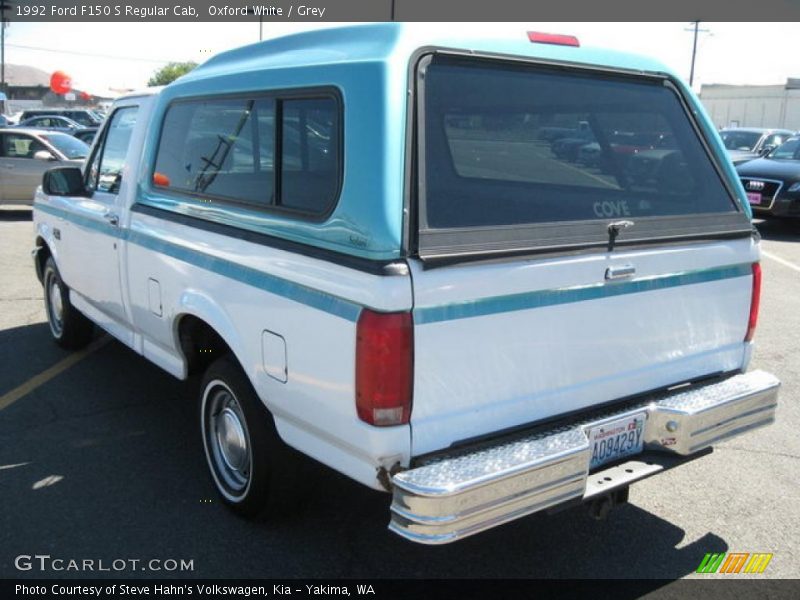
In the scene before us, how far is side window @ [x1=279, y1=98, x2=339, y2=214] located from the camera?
289 cm

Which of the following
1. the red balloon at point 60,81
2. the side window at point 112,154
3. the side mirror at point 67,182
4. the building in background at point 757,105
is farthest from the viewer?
the building in background at point 757,105

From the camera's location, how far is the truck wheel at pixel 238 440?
3.32m

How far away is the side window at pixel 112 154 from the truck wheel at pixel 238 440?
1.67 m

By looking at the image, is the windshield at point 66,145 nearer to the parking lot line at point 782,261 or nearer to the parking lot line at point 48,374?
the parking lot line at point 48,374

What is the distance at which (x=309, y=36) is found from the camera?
319 centimetres

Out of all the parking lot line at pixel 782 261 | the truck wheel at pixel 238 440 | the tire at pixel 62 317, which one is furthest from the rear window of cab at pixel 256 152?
the parking lot line at pixel 782 261

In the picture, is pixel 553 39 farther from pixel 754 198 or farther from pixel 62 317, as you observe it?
pixel 754 198

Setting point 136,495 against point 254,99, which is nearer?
point 254,99

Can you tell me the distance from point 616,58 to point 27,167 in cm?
1260

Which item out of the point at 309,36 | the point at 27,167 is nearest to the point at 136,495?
the point at 309,36

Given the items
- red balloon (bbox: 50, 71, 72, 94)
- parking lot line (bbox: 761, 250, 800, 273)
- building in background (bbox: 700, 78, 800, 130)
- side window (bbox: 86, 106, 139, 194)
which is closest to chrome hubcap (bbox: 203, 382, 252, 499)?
side window (bbox: 86, 106, 139, 194)

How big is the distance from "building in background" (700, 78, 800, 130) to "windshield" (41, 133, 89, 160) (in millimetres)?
46689

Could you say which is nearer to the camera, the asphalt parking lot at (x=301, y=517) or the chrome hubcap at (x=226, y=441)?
the asphalt parking lot at (x=301, y=517)

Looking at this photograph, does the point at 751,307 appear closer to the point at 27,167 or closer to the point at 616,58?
the point at 616,58
